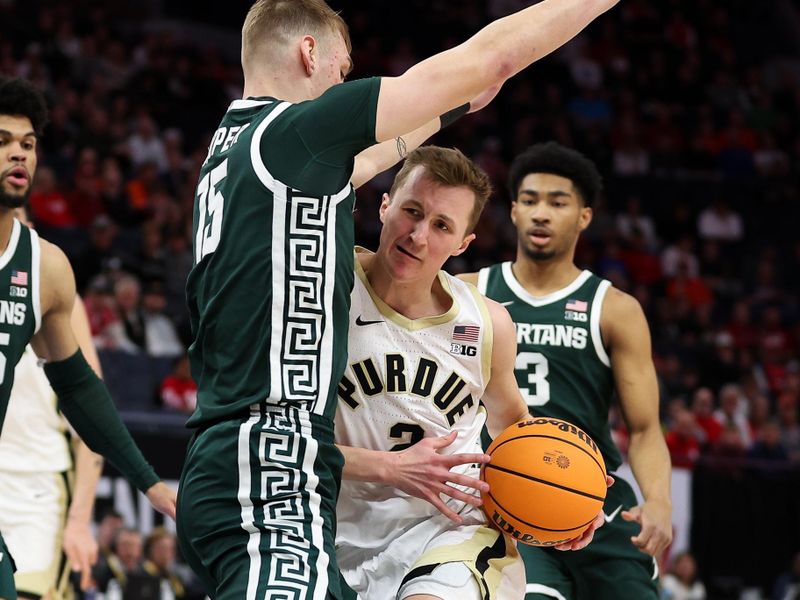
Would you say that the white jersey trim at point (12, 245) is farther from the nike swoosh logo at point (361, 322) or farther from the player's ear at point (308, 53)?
the player's ear at point (308, 53)

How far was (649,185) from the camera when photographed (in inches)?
783

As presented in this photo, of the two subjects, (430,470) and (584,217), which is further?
(584,217)

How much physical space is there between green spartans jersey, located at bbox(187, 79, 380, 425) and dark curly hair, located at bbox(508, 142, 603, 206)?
9.40ft

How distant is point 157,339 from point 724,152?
12273 millimetres

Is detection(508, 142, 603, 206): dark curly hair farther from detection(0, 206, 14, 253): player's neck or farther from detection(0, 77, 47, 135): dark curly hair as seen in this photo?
detection(0, 206, 14, 253): player's neck

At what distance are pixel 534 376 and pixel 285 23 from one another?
2.73 metres

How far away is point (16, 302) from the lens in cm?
488

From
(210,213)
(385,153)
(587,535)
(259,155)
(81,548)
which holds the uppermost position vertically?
(385,153)

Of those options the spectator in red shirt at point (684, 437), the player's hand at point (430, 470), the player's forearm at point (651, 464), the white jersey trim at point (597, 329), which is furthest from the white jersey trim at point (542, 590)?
the spectator in red shirt at point (684, 437)

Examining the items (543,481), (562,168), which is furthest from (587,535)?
(562,168)

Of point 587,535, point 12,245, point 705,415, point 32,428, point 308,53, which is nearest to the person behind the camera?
point 308,53

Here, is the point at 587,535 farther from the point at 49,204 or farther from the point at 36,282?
the point at 49,204

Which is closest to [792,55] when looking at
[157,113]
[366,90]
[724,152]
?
[724,152]

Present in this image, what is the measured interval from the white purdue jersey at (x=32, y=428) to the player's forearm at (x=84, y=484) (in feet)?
0.43
